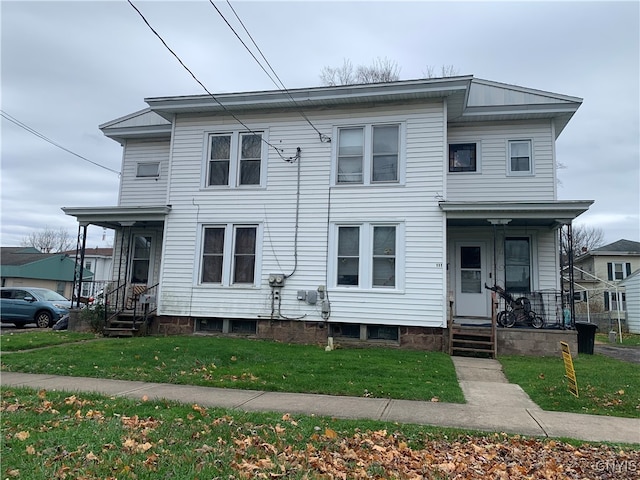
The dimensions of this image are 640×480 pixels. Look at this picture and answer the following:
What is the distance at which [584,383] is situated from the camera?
781 cm

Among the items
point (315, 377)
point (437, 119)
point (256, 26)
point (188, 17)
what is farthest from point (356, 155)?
point (315, 377)

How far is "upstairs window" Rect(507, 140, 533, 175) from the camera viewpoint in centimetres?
1305

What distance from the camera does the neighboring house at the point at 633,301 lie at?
2261 cm

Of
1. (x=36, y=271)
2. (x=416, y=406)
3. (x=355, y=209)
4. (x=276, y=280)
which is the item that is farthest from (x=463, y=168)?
(x=36, y=271)

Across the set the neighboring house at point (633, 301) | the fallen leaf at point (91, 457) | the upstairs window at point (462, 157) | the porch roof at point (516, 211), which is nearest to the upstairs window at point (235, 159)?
the porch roof at point (516, 211)

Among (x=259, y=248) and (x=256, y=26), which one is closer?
(x=256, y=26)

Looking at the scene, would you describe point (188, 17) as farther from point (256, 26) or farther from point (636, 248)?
point (636, 248)

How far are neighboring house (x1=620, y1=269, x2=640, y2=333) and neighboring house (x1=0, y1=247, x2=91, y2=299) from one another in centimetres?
3637

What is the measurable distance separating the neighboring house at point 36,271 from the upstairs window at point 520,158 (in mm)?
33433

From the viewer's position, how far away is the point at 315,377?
796 centimetres

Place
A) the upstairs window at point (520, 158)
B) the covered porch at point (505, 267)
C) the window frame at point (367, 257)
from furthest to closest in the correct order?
1. the upstairs window at point (520, 158)
2. the window frame at point (367, 257)
3. the covered porch at point (505, 267)

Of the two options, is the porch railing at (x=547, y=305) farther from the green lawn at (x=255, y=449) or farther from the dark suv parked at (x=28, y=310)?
the dark suv parked at (x=28, y=310)

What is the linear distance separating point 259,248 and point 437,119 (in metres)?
5.81

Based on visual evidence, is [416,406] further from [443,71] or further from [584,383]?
[443,71]
